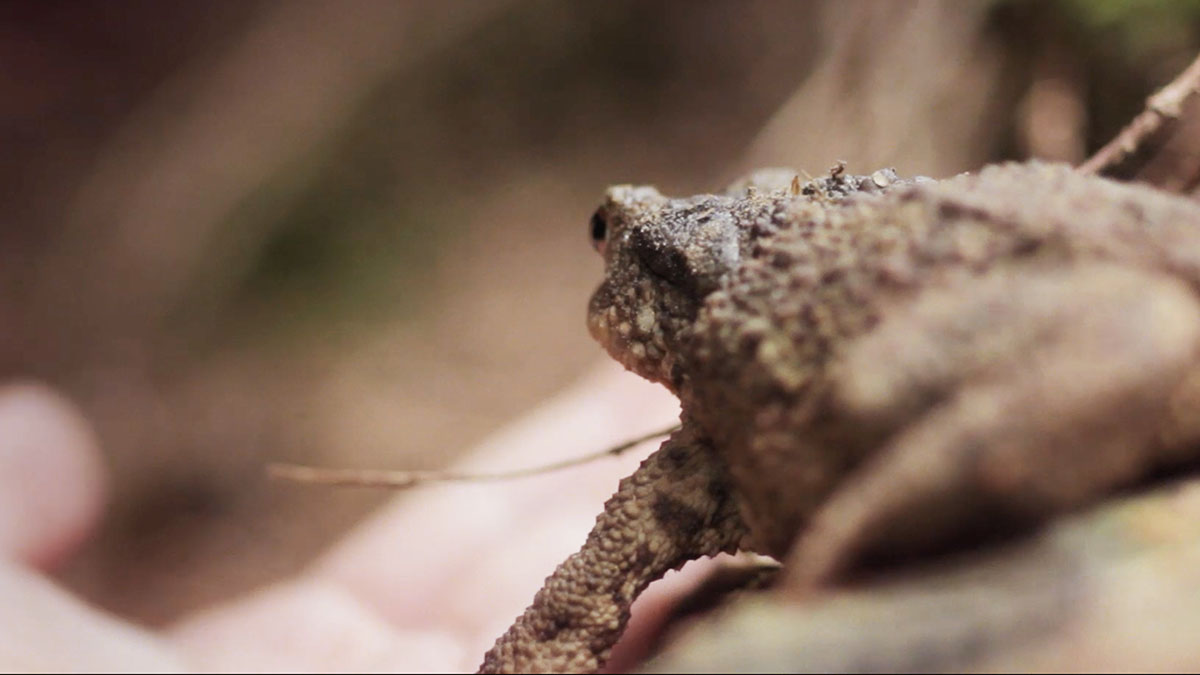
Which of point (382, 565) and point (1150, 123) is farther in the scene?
point (382, 565)

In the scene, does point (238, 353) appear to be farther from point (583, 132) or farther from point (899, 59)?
point (899, 59)

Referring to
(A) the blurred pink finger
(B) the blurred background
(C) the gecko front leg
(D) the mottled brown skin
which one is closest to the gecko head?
(D) the mottled brown skin

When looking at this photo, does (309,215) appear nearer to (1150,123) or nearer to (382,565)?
(382,565)

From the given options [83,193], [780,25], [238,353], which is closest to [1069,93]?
[780,25]

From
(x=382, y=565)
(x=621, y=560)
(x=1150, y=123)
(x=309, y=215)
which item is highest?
(x=309, y=215)

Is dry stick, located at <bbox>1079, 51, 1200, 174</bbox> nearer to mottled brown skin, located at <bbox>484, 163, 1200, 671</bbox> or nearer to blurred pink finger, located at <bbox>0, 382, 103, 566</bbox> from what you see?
mottled brown skin, located at <bbox>484, 163, 1200, 671</bbox>

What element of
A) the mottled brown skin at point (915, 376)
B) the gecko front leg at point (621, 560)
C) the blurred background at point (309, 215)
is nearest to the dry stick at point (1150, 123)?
the mottled brown skin at point (915, 376)

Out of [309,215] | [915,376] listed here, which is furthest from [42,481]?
[915,376]
